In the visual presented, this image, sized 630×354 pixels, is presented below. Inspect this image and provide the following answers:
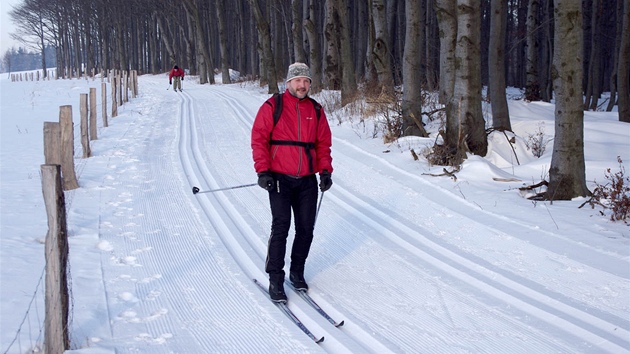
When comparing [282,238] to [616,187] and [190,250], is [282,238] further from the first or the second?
[616,187]

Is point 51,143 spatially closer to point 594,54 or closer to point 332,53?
point 332,53

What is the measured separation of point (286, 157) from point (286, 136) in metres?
0.19

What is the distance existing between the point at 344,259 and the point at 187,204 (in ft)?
9.95

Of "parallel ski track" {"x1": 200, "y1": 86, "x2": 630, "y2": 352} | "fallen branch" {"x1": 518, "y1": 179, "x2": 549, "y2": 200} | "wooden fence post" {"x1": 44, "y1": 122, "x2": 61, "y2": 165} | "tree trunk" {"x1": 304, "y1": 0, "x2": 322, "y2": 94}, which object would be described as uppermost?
"tree trunk" {"x1": 304, "y1": 0, "x2": 322, "y2": 94}

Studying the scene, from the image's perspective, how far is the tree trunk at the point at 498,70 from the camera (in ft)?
41.9

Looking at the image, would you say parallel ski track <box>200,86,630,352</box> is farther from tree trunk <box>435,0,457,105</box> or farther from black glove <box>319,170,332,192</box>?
tree trunk <box>435,0,457,105</box>

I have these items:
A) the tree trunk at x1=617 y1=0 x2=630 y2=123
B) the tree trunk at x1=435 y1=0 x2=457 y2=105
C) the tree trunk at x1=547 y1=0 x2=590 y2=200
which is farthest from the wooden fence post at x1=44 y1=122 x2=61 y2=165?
the tree trunk at x1=617 y1=0 x2=630 y2=123

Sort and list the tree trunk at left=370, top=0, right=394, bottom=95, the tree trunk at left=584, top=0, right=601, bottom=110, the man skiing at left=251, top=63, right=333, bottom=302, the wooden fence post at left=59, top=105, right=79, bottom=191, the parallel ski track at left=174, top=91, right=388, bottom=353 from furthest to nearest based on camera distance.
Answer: the tree trunk at left=584, top=0, right=601, bottom=110
the tree trunk at left=370, top=0, right=394, bottom=95
the wooden fence post at left=59, top=105, right=79, bottom=191
the man skiing at left=251, top=63, right=333, bottom=302
the parallel ski track at left=174, top=91, right=388, bottom=353

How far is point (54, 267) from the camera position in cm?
378

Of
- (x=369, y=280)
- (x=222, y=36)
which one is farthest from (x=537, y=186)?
(x=222, y=36)

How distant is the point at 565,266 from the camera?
18.7ft

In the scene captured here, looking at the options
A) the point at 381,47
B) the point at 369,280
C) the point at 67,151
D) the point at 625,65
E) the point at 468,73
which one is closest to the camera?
the point at 369,280

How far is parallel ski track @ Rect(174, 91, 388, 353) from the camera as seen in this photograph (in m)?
4.30

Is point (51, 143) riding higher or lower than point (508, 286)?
higher
